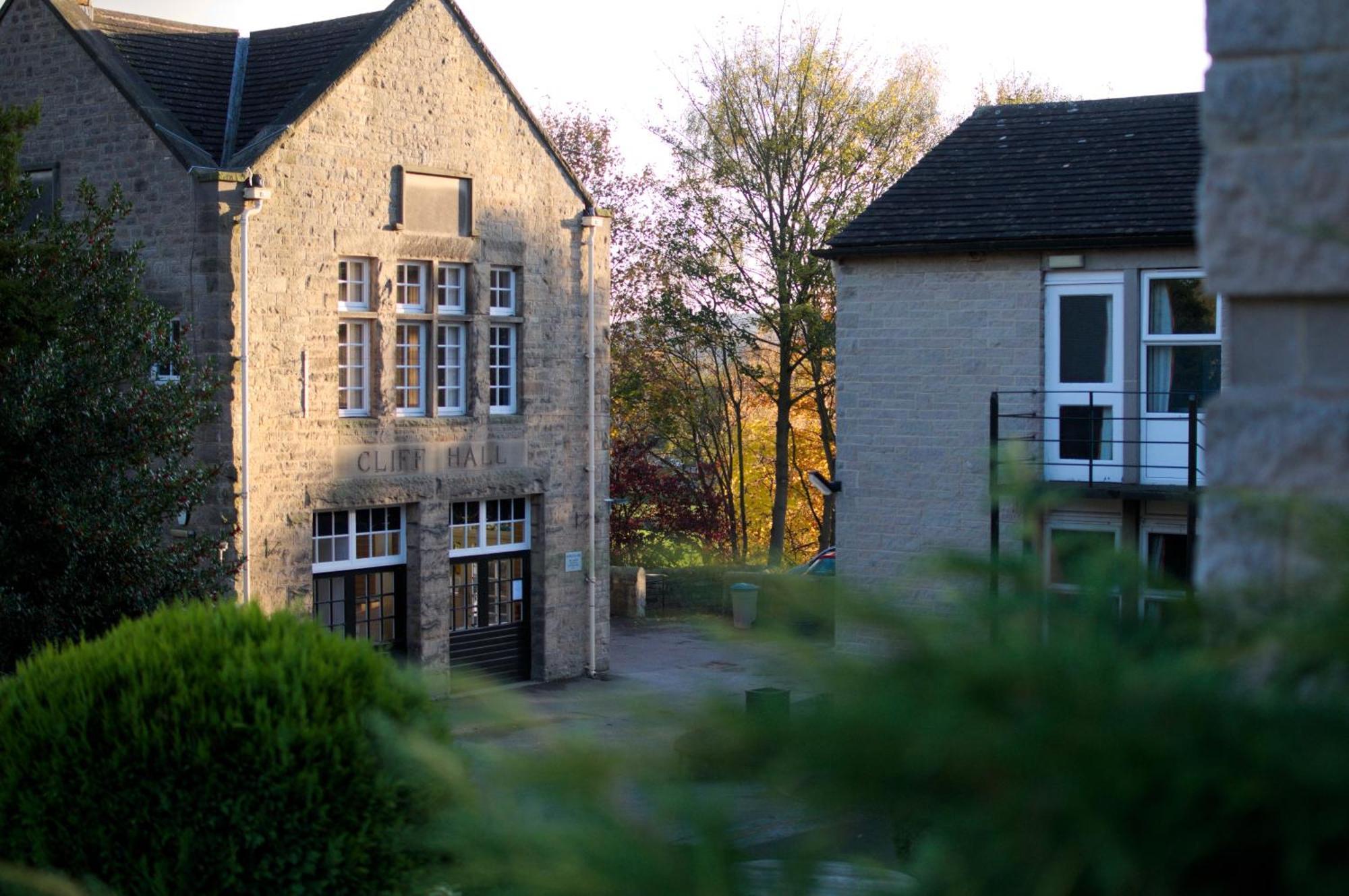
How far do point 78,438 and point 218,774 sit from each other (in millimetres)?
7865

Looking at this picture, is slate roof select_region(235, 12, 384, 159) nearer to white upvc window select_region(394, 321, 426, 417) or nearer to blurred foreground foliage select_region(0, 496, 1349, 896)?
white upvc window select_region(394, 321, 426, 417)

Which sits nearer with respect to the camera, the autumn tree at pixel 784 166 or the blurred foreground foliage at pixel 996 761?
the blurred foreground foliage at pixel 996 761

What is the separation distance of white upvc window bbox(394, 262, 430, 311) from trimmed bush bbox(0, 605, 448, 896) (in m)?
16.4

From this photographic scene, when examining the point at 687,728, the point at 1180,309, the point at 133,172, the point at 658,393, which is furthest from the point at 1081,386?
the point at 658,393

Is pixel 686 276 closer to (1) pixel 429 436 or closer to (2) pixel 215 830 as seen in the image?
(1) pixel 429 436

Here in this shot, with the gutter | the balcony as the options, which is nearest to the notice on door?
the gutter

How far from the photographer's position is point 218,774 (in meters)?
7.09

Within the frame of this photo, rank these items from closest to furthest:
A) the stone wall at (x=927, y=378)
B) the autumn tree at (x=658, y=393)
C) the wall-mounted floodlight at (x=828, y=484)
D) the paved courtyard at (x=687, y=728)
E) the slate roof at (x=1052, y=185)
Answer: the paved courtyard at (x=687, y=728) < the slate roof at (x=1052, y=185) < the stone wall at (x=927, y=378) < the wall-mounted floodlight at (x=828, y=484) < the autumn tree at (x=658, y=393)

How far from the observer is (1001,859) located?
151 centimetres

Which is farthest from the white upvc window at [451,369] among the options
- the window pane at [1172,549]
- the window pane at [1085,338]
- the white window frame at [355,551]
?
the window pane at [1172,549]

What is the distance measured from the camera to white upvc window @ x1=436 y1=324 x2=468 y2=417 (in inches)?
951

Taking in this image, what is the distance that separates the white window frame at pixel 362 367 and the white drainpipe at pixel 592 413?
492 cm

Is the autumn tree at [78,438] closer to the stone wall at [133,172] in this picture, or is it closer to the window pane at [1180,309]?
the stone wall at [133,172]

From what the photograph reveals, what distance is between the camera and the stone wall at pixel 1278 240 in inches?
113
